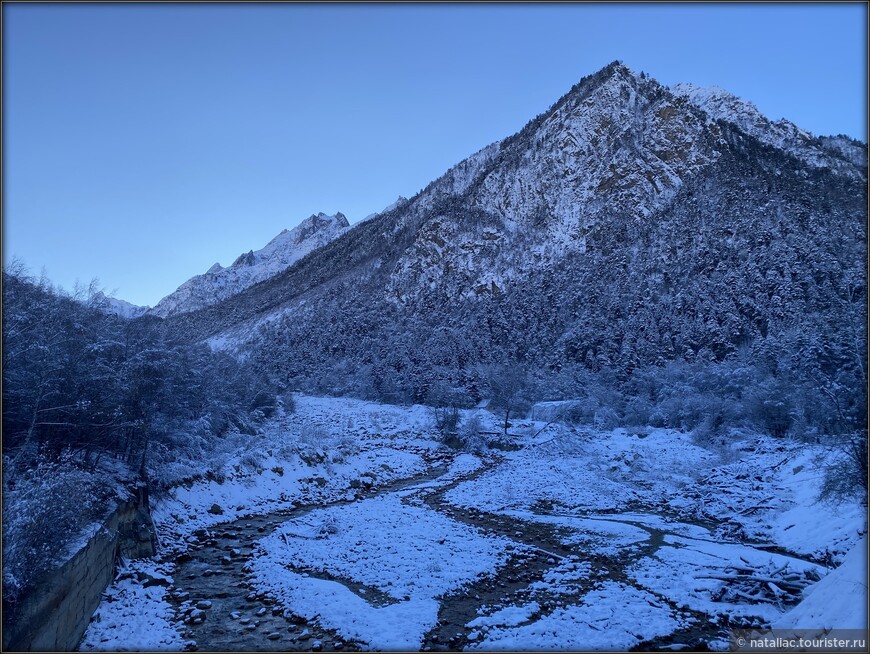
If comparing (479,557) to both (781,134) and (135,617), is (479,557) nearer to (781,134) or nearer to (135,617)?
(135,617)

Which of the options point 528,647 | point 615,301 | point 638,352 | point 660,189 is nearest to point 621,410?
point 638,352

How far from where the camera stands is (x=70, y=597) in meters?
7.61

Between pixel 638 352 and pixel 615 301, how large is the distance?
1282 cm

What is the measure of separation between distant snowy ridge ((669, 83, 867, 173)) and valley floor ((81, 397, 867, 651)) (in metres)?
72.4

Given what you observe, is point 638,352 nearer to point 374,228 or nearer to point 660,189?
point 660,189

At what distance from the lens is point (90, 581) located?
8578 millimetres

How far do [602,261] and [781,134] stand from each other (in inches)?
1665

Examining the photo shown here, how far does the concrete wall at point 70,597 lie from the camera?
632cm

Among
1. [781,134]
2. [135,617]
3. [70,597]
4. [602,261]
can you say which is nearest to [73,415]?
[135,617]

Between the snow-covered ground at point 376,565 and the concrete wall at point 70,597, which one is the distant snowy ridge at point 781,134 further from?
the concrete wall at point 70,597

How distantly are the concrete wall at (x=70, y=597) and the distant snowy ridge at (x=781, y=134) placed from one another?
287ft

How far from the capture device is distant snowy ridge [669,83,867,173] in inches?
2862

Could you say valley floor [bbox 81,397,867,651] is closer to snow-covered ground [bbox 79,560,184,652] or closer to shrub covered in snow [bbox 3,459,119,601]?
snow-covered ground [bbox 79,560,184,652]

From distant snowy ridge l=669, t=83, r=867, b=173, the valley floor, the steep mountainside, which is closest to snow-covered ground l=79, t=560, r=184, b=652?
the valley floor
